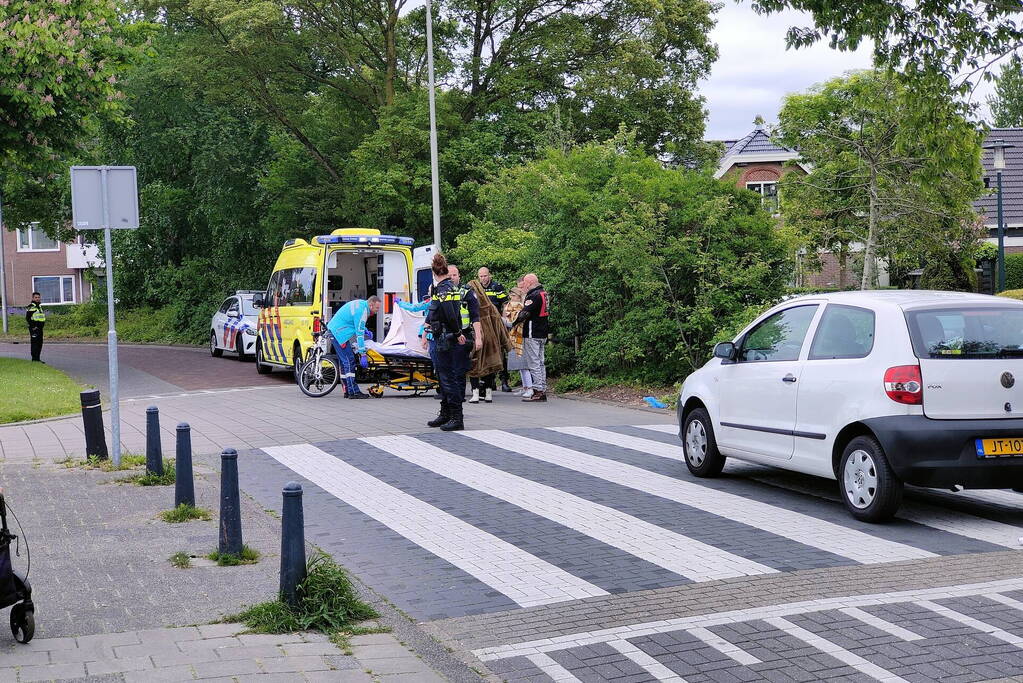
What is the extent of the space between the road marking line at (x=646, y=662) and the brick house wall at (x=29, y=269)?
6084cm

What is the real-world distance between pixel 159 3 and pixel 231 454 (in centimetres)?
2567

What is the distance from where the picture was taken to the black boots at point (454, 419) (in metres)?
12.8

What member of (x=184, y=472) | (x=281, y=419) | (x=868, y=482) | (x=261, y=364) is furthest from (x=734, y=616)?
(x=261, y=364)

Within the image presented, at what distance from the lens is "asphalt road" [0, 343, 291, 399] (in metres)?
20.8

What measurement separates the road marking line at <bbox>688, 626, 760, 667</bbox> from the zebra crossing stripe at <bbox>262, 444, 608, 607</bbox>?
829 mm

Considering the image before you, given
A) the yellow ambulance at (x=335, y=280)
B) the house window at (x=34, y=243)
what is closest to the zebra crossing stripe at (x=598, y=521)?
the yellow ambulance at (x=335, y=280)

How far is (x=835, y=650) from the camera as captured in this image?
5.09 m

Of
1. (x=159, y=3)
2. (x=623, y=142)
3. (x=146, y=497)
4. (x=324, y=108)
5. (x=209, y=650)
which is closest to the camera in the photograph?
(x=209, y=650)

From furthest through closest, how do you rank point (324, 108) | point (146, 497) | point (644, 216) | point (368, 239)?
point (324, 108) < point (368, 239) < point (644, 216) < point (146, 497)

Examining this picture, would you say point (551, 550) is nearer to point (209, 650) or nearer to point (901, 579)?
point (901, 579)

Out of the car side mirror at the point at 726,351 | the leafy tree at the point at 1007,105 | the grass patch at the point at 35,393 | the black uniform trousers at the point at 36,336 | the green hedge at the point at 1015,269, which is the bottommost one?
the grass patch at the point at 35,393

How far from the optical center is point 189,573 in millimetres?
6480

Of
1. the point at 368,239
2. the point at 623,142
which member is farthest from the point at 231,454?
the point at 623,142

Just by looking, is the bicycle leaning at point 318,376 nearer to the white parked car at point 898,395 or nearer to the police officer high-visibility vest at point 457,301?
the police officer high-visibility vest at point 457,301
